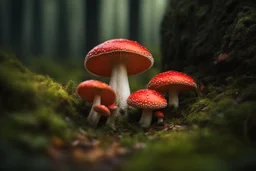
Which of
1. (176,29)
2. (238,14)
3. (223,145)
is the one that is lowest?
(223,145)

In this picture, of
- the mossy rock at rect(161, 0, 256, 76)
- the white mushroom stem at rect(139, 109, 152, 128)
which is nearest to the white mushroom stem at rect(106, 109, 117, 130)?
the white mushroom stem at rect(139, 109, 152, 128)

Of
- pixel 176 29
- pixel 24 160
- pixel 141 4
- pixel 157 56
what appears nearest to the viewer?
pixel 24 160

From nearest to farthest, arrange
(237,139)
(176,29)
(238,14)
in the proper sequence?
1. (237,139)
2. (238,14)
3. (176,29)

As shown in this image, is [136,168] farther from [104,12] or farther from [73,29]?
[73,29]

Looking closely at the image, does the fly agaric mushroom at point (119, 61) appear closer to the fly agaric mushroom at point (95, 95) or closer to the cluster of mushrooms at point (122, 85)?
the cluster of mushrooms at point (122, 85)

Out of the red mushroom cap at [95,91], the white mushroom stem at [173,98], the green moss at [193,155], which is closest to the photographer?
the green moss at [193,155]

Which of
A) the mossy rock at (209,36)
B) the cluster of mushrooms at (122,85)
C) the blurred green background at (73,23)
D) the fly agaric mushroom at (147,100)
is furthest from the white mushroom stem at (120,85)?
the blurred green background at (73,23)

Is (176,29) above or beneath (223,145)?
above

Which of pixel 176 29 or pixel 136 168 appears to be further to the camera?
pixel 176 29

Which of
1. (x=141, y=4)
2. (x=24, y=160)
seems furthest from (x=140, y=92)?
(x=141, y=4)
